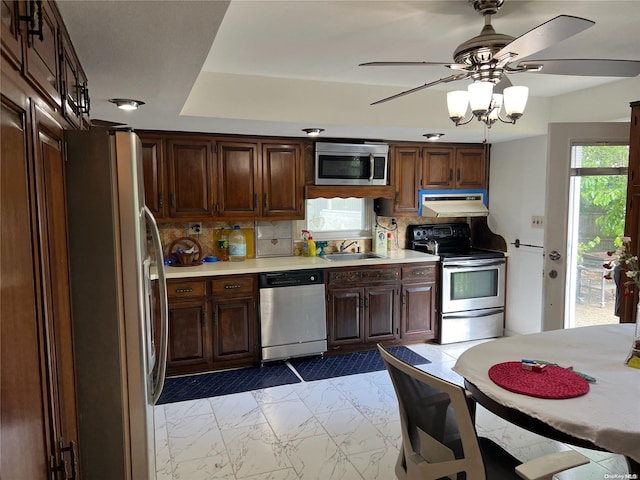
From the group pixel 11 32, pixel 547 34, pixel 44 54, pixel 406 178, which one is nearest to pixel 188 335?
pixel 406 178

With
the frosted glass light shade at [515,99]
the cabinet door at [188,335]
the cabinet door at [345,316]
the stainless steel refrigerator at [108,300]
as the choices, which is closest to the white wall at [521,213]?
the cabinet door at [345,316]

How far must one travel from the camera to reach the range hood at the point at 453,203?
478cm

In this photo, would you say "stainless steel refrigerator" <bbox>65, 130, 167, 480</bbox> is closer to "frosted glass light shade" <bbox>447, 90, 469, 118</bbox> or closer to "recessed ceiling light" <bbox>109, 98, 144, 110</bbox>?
"recessed ceiling light" <bbox>109, 98, 144, 110</bbox>

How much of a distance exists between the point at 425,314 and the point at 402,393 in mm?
3092

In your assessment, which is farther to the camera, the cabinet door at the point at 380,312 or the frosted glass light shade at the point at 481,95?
the cabinet door at the point at 380,312

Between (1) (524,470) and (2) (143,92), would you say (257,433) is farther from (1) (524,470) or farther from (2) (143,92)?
(2) (143,92)

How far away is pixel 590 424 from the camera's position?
4.94 ft

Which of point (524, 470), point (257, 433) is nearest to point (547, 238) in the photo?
point (524, 470)

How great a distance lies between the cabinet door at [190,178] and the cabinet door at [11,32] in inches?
117

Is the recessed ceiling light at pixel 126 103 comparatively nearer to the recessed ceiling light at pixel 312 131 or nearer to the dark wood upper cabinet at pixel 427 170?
the recessed ceiling light at pixel 312 131

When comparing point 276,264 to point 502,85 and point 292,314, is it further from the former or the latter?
point 502,85

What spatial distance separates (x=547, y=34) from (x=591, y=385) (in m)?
1.34

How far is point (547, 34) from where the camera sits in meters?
1.52

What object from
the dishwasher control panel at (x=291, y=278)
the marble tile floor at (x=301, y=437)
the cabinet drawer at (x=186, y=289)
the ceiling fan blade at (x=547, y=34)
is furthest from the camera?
the dishwasher control panel at (x=291, y=278)
